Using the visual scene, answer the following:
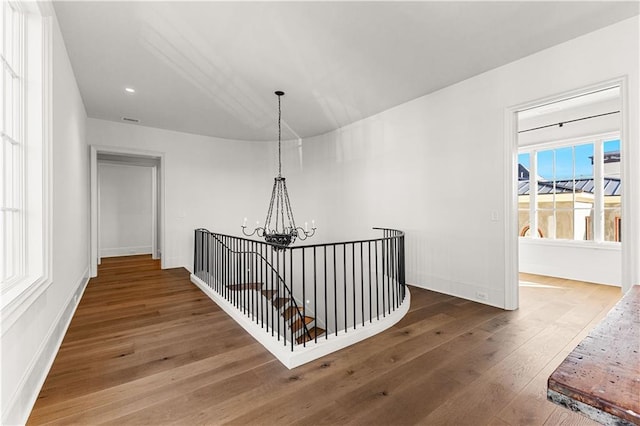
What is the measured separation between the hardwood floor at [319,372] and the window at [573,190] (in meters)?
1.95

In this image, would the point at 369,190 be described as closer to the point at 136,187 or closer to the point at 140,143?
the point at 140,143

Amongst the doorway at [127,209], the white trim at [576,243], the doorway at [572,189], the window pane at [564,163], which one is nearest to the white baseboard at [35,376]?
the doorway at [127,209]

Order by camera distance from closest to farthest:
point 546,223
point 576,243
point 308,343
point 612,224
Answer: point 308,343
point 612,224
point 576,243
point 546,223

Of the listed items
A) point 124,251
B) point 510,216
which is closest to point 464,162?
point 510,216

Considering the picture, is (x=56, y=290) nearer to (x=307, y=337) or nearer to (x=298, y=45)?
(x=298, y=45)

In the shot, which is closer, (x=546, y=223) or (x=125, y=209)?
(x=546, y=223)

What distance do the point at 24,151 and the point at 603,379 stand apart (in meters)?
3.08

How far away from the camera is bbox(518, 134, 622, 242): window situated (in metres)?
4.65

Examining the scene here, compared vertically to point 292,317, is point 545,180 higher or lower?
higher

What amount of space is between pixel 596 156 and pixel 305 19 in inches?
202

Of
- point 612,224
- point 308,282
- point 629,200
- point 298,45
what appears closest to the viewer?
point 629,200

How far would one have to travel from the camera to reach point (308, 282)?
652 cm

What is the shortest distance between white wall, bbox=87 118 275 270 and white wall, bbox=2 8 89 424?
173 centimetres

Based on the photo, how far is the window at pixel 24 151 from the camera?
69.6 inches
